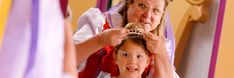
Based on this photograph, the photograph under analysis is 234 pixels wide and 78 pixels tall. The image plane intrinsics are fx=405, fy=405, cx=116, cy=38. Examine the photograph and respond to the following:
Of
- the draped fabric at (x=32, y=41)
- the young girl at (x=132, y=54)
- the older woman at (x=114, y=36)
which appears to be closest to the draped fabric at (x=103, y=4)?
the older woman at (x=114, y=36)

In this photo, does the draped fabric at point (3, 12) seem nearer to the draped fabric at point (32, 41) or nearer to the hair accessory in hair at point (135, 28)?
the draped fabric at point (32, 41)

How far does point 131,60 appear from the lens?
2.02 ft

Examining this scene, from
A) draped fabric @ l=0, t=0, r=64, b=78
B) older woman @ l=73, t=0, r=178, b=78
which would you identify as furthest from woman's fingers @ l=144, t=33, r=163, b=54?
draped fabric @ l=0, t=0, r=64, b=78

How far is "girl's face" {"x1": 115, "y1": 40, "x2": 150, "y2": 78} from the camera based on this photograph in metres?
0.61

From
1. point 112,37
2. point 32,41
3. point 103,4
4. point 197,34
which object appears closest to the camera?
point 32,41

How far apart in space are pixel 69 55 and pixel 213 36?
619mm

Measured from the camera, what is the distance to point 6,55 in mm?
313

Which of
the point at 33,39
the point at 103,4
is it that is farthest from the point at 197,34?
the point at 33,39

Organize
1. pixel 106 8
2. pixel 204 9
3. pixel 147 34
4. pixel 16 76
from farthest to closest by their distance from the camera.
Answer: pixel 204 9, pixel 106 8, pixel 147 34, pixel 16 76

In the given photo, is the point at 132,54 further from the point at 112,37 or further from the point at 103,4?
the point at 103,4

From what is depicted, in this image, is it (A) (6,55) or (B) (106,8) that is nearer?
(A) (6,55)

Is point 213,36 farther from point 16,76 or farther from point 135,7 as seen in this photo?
point 16,76

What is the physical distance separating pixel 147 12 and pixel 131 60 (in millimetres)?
95

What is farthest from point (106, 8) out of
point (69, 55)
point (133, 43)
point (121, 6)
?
point (69, 55)
